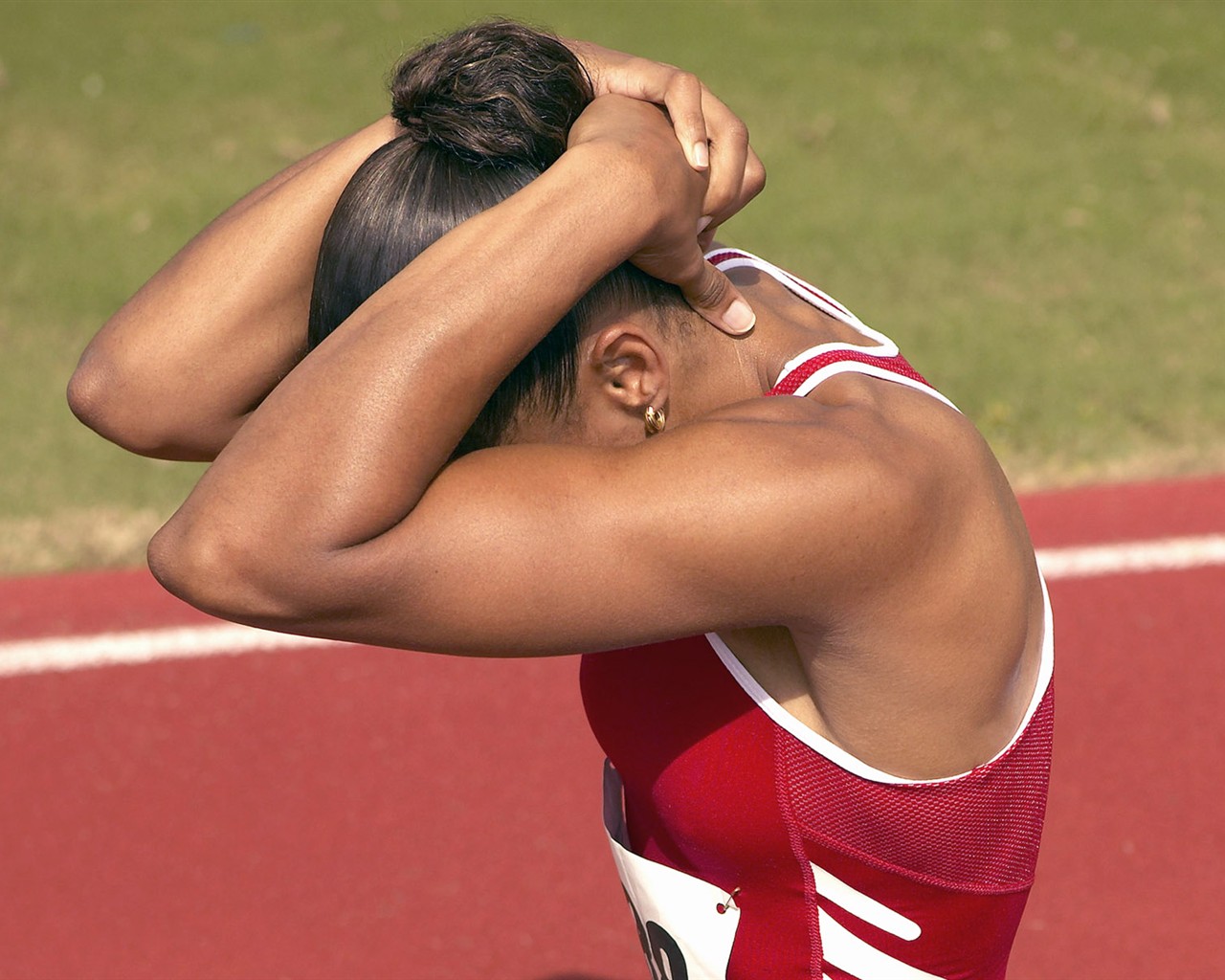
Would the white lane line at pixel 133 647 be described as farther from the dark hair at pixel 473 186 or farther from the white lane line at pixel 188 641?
the dark hair at pixel 473 186

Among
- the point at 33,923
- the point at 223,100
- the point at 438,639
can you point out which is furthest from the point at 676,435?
the point at 223,100

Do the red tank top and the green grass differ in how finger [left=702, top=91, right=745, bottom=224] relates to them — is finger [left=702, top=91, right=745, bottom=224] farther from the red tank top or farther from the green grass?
the green grass

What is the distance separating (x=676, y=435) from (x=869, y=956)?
80 cm

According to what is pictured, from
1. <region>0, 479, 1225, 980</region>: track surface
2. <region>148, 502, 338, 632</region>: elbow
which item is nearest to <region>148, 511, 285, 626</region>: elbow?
<region>148, 502, 338, 632</region>: elbow

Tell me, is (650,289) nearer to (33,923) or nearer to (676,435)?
(676,435)

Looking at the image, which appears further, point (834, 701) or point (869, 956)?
point (869, 956)

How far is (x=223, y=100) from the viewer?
34.6ft

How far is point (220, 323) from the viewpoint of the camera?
251 cm

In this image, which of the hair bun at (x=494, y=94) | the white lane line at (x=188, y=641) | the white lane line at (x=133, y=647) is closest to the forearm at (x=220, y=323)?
the hair bun at (x=494, y=94)

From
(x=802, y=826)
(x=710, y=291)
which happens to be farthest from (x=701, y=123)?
(x=802, y=826)

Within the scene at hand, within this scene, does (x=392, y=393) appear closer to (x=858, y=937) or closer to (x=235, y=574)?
(x=235, y=574)

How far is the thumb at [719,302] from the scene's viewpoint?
6.69ft

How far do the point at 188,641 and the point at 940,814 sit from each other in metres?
3.86

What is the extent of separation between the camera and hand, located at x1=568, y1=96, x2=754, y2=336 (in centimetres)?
189
